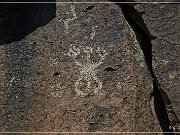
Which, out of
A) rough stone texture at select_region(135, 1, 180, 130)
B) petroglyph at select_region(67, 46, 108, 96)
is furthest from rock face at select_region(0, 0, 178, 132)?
rough stone texture at select_region(135, 1, 180, 130)

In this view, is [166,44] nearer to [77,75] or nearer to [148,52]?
[148,52]

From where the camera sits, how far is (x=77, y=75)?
→ 452 cm

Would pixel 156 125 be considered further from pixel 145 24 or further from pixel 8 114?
pixel 8 114

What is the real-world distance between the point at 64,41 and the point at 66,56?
177 millimetres

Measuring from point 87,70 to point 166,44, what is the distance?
0.85 m

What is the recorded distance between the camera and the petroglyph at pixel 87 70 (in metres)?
4.43

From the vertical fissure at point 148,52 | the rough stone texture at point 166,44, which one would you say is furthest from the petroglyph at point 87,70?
the rough stone texture at point 166,44

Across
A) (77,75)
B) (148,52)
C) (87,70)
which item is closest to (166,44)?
(148,52)

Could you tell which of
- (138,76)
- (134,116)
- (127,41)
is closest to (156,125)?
(134,116)

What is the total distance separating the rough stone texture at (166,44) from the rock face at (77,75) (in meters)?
0.11

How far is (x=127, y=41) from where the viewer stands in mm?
4516

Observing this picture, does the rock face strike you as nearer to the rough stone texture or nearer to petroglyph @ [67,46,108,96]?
petroglyph @ [67,46,108,96]

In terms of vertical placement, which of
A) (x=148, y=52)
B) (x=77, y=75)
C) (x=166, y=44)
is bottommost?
(x=77, y=75)

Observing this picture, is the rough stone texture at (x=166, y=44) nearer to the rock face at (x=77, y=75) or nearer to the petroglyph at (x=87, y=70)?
the rock face at (x=77, y=75)
